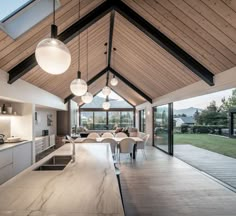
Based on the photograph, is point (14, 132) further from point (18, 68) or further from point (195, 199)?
point (195, 199)

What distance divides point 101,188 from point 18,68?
142 inches

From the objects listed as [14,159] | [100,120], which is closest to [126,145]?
[14,159]

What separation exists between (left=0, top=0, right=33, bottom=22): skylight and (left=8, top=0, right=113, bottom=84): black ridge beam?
3.43 ft

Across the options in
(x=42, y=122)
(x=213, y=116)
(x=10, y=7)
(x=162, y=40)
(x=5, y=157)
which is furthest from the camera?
(x=213, y=116)

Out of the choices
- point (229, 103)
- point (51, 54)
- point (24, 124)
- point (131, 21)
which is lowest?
point (24, 124)

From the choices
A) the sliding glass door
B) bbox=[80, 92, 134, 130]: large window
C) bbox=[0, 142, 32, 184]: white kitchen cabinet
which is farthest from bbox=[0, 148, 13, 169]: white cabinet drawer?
bbox=[80, 92, 134, 130]: large window

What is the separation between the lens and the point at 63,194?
60.4 inches

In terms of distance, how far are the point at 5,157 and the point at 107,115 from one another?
40.1 feet

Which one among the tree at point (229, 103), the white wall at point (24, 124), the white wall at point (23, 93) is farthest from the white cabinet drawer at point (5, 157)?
the tree at point (229, 103)

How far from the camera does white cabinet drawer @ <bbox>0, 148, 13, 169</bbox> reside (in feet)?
12.9

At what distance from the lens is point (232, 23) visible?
2.95 meters

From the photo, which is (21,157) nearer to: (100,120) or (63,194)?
(63,194)

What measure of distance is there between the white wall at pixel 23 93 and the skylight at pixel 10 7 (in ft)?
4.47

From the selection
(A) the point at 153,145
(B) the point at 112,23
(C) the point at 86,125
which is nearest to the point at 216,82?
(B) the point at 112,23
